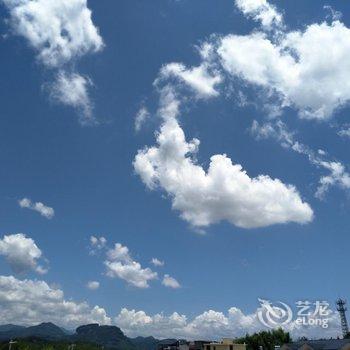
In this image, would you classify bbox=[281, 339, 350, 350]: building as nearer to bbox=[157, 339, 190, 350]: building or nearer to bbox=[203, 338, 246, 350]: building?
bbox=[203, 338, 246, 350]: building

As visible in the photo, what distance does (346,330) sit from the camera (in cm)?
15662

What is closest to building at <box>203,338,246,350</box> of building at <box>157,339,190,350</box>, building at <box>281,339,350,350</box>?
building at <box>281,339,350,350</box>

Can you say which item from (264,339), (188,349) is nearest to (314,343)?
(264,339)

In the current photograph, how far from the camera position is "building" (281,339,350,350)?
104m

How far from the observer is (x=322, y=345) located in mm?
112000

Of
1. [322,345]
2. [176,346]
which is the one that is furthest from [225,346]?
[176,346]

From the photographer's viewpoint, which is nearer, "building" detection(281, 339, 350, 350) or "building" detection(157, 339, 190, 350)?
"building" detection(281, 339, 350, 350)

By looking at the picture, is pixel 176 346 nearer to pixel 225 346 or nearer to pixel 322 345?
pixel 225 346

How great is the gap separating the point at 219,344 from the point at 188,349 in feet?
65.8

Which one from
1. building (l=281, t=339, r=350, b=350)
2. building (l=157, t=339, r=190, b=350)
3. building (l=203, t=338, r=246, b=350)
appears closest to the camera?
building (l=281, t=339, r=350, b=350)

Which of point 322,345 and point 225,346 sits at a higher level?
point 225,346

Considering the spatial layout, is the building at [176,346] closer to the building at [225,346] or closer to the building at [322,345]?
the building at [225,346]

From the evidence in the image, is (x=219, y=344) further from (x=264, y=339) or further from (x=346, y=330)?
(x=346, y=330)

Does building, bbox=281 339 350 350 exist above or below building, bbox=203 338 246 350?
below
